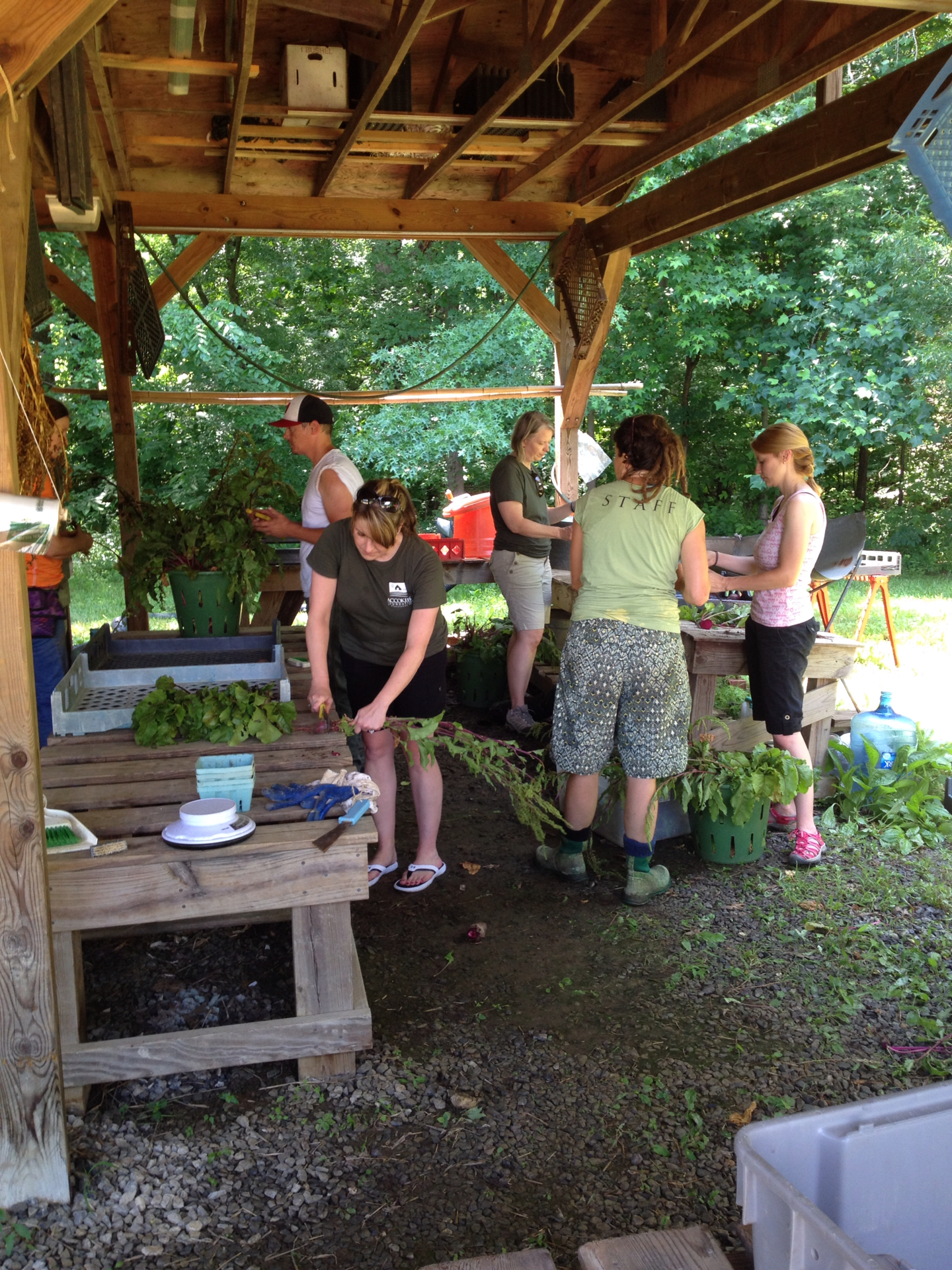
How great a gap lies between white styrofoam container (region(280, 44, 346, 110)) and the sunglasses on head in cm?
233

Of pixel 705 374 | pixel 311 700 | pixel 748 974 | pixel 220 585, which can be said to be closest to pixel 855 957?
pixel 748 974

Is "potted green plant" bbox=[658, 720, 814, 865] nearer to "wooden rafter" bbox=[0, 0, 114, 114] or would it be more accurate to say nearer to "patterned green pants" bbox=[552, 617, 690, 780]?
"patterned green pants" bbox=[552, 617, 690, 780]

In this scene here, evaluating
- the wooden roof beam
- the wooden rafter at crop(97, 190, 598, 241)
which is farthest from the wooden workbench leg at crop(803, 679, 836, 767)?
the wooden rafter at crop(97, 190, 598, 241)

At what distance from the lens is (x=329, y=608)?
12.2 ft

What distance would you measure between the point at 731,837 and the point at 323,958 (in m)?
2.22

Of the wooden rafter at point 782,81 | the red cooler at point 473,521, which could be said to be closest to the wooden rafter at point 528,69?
the wooden rafter at point 782,81

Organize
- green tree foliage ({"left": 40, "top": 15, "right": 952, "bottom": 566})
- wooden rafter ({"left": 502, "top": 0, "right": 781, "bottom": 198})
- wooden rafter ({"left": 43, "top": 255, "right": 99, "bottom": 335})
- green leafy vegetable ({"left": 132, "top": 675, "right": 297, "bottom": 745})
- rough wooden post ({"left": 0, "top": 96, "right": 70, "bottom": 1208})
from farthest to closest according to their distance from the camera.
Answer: green tree foliage ({"left": 40, "top": 15, "right": 952, "bottom": 566}), wooden rafter ({"left": 43, "top": 255, "right": 99, "bottom": 335}), wooden rafter ({"left": 502, "top": 0, "right": 781, "bottom": 198}), green leafy vegetable ({"left": 132, "top": 675, "right": 297, "bottom": 745}), rough wooden post ({"left": 0, "top": 96, "right": 70, "bottom": 1208})

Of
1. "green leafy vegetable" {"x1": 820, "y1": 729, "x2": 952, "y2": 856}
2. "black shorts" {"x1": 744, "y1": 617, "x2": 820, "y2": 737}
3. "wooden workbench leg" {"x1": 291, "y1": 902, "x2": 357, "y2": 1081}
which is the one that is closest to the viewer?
"wooden workbench leg" {"x1": 291, "y1": 902, "x2": 357, "y2": 1081}

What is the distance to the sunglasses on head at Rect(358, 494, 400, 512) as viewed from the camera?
348cm

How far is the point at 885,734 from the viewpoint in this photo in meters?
4.95

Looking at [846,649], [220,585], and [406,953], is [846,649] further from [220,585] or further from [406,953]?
[220,585]

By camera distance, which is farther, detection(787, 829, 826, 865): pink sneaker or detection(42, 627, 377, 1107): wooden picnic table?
detection(787, 829, 826, 865): pink sneaker

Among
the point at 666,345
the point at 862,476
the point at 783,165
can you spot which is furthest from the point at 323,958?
the point at 862,476

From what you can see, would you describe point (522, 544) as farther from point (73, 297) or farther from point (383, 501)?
point (73, 297)
